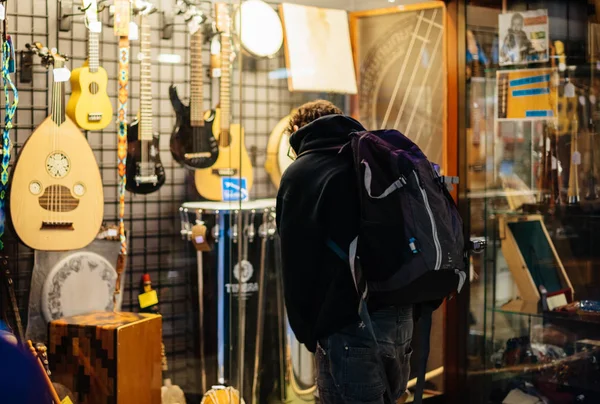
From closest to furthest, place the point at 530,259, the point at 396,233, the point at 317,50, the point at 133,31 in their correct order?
the point at 396,233 < the point at 133,31 < the point at 317,50 < the point at 530,259

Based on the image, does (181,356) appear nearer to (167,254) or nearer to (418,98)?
(167,254)

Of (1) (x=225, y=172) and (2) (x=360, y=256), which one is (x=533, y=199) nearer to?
(1) (x=225, y=172)

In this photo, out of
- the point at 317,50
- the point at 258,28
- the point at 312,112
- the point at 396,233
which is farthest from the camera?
the point at 317,50

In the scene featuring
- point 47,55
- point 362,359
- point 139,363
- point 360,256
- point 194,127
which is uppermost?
point 47,55

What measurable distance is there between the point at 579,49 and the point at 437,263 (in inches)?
76.0

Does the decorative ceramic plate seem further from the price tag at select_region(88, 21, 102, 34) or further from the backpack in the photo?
the backpack

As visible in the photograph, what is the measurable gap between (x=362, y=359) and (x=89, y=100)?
5.25ft

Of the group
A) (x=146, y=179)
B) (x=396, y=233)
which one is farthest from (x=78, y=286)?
(x=396, y=233)

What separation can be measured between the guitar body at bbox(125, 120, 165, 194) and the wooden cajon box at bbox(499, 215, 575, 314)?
5.77 feet

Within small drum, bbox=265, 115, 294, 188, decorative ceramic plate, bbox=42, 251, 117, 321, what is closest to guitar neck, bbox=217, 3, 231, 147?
small drum, bbox=265, 115, 294, 188

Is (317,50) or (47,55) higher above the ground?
(317,50)

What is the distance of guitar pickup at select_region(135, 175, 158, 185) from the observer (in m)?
3.98

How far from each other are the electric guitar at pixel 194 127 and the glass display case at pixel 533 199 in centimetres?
140

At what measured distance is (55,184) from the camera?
371 cm
